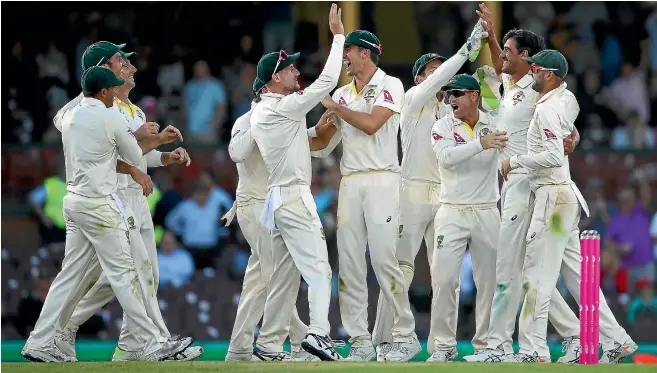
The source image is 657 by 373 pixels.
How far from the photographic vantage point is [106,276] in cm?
1174

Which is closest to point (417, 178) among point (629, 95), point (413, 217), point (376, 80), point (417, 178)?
point (417, 178)

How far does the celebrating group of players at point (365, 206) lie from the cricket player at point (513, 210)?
0.01 m

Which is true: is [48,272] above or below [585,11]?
below

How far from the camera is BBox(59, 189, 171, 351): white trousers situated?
1222cm

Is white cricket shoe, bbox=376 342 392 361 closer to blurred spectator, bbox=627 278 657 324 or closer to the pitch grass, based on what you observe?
the pitch grass

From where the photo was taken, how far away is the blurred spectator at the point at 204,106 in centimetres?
1736

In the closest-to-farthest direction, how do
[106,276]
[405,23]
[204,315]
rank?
[106,276] < [204,315] < [405,23]

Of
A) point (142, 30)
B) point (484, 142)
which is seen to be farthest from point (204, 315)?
point (484, 142)

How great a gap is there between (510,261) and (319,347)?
158 cm

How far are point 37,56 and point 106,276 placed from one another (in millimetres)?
6632

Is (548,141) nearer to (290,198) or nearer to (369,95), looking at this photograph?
(369,95)

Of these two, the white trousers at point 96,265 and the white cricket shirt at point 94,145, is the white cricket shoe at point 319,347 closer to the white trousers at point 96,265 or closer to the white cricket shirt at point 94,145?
the white trousers at point 96,265

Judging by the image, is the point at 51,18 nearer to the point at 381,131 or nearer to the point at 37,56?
the point at 37,56

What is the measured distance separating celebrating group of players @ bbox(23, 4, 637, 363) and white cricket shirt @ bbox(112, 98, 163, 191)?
0.08 feet
